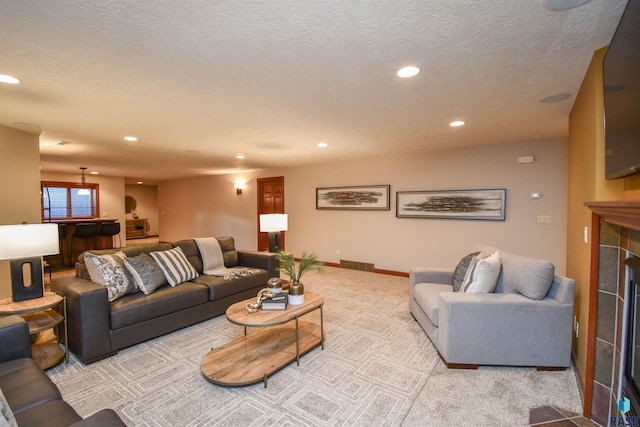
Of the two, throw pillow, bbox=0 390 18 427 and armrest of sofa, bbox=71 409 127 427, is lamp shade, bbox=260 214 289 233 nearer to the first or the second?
armrest of sofa, bbox=71 409 127 427

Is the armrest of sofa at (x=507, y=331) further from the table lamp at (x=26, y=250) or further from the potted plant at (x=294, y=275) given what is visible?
the table lamp at (x=26, y=250)

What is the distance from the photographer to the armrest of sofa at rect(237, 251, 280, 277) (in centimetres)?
424

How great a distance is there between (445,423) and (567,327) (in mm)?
1352

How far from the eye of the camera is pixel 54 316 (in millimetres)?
2578

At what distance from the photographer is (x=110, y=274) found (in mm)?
2861

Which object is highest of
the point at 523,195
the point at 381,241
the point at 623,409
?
the point at 523,195

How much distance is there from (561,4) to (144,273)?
3.85 m

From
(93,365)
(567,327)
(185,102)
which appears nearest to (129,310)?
(93,365)

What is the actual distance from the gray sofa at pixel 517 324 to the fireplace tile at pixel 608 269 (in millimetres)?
529

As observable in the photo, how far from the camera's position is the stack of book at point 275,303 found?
8.32 feet

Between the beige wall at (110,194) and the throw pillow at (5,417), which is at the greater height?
the beige wall at (110,194)

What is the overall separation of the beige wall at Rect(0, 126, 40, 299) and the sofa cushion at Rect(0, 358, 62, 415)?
286cm

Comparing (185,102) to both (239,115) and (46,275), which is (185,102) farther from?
(46,275)

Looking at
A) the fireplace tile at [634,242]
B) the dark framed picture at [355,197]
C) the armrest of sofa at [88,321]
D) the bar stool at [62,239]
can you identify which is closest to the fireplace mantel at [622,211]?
the fireplace tile at [634,242]
